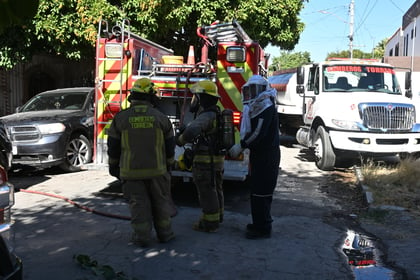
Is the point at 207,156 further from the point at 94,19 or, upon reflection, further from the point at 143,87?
the point at 94,19

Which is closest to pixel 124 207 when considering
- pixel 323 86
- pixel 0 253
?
pixel 0 253

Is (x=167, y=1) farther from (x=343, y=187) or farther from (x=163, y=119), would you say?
(x=163, y=119)

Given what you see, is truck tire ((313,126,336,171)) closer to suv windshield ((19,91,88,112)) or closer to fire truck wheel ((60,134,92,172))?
fire truck wheel ((60,134,92,172))

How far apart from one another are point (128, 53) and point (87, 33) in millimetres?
5482

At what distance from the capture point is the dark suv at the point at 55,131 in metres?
7.91

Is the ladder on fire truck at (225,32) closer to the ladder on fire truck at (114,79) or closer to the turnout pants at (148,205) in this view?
the ladder on fire truck at (114,79)

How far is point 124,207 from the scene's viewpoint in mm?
6062

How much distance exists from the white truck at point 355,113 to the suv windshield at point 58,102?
5.01 m

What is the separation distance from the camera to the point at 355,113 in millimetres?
8945

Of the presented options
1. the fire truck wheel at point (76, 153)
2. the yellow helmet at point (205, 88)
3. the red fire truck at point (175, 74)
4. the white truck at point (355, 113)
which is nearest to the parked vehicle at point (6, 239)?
the yellow helmet at point (205, 88)

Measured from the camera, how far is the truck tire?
30.3 feet

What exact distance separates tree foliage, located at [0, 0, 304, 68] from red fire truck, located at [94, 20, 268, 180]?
193 inches

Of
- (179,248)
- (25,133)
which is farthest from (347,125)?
(25,133)

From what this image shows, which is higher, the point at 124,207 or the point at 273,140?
the point at 273,140
